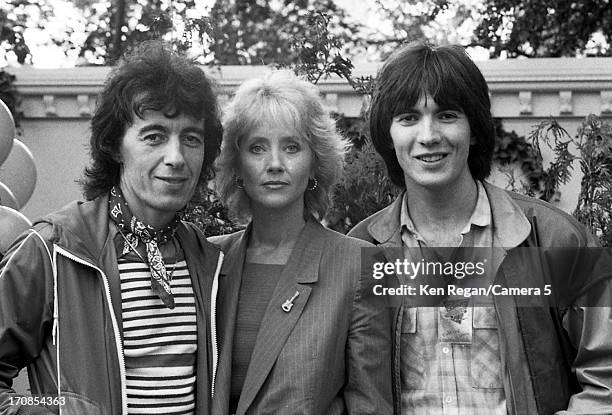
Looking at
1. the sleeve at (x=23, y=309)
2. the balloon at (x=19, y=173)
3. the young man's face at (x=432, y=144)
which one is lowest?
the sleeve at (x=23, y=309)

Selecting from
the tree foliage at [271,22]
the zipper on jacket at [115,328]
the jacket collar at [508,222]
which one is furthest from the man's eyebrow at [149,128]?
the tree foliage at [271,22]

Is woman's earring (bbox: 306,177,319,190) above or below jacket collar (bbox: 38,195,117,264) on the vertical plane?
above

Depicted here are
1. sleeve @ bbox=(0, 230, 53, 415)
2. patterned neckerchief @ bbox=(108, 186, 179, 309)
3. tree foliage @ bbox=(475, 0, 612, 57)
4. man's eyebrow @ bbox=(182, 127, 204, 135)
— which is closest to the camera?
sleeve @ bbox=(0, 230, 53, 415)

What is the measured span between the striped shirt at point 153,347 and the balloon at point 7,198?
2212 mm

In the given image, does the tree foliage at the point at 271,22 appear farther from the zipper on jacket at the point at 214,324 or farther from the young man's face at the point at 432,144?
the zipper on jacket at the point at 214,324

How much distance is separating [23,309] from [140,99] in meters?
0.75

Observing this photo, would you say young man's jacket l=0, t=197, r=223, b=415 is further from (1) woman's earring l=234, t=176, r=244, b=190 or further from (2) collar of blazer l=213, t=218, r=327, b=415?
(1) woman's earring l=234, t=176, r=244, b=190

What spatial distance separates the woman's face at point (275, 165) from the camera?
10.3ft

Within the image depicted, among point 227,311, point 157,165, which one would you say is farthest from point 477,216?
point 157,165

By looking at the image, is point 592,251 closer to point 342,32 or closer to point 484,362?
point 484,362

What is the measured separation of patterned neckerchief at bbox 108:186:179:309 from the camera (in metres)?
2.82

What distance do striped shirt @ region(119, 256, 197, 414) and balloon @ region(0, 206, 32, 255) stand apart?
4.94ft

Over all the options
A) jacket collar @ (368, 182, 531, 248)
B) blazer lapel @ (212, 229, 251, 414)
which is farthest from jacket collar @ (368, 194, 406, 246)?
blazer lapel @ (212, 229, 251, 414)

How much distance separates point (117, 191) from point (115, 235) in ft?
0.61
